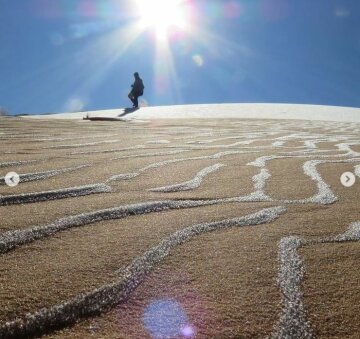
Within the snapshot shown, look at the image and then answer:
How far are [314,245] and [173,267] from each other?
474mm

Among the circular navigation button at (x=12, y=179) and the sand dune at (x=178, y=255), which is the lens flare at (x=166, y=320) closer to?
the sand dune at (x=178, y=255)

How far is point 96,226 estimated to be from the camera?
1.38 metres

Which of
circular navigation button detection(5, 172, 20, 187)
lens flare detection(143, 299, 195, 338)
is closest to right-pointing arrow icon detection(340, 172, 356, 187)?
lens flare detection(143, 299, 195, 338)

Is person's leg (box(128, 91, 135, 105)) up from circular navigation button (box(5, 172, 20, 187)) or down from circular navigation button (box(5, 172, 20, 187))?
up

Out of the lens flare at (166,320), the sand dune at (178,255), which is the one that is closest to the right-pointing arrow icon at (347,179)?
the sand dune at (178,255)

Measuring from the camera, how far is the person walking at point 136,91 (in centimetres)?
1357

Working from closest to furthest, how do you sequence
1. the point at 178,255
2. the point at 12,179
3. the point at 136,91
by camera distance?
the point at 178,255, the point at 12,179, the point at 136,91

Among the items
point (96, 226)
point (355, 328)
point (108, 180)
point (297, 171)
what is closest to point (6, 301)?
point (96, 226)

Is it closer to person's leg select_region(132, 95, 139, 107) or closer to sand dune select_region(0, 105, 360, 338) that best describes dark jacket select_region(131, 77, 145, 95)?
person's leg select_region(132, 95, 139, 107)

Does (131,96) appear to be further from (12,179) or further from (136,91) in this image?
(12,179)

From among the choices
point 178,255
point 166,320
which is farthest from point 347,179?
point 166,320

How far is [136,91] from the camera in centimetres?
1355

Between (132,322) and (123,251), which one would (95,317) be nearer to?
(132,322)

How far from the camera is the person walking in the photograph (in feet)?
44.5
